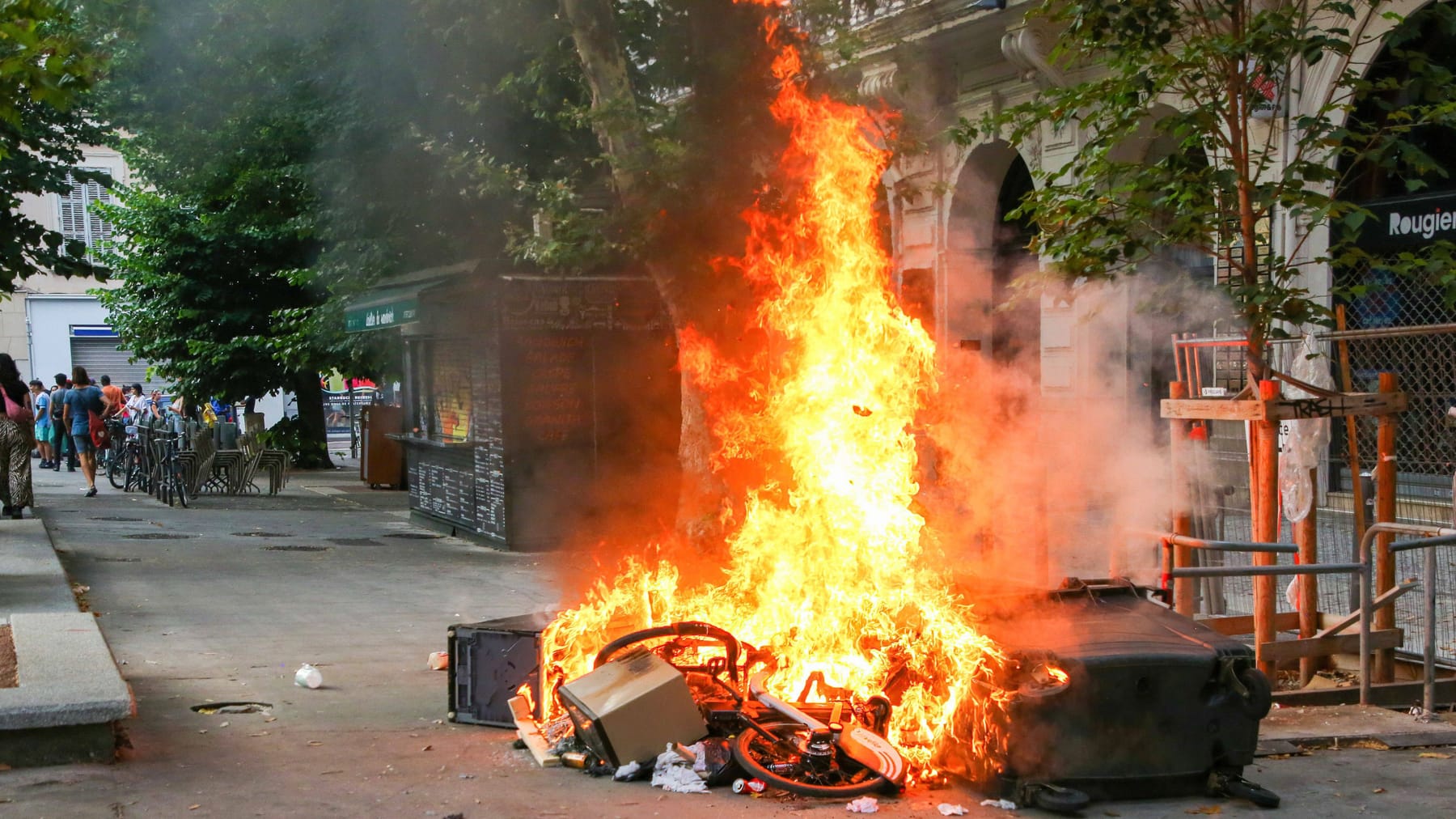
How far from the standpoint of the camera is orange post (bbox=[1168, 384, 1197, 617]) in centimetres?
731

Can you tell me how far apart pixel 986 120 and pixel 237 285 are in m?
19.7

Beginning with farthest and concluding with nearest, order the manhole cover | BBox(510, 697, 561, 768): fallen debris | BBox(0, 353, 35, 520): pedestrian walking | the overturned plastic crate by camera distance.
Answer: BBox(0, 353, 35, 520): pedestrian walking < the manhole cover < the overturned plastic crate < BBox(510, 697, 561, 768): fallen debris

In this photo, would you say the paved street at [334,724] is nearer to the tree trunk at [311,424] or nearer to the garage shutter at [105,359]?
the tree trunk at [311,424]

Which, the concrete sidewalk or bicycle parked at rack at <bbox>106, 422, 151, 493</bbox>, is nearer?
the concrete sidewalk

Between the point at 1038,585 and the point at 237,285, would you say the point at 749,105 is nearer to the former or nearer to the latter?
the point at 1038,585

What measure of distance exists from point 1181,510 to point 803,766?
3.06 meters

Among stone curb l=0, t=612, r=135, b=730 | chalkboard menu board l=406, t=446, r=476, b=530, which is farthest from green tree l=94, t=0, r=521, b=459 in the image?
stone curb l=0, t=612, r=135, b=730

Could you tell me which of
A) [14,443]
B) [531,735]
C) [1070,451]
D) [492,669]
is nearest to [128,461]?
[14,443]

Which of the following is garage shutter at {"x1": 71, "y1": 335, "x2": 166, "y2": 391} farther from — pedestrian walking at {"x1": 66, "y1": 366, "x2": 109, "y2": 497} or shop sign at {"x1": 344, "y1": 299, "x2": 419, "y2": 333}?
shop sign at {"x1": 344, "y1": 299, "x2": 419, "y2": 333}

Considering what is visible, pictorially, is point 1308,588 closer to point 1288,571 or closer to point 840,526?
point 1288,571

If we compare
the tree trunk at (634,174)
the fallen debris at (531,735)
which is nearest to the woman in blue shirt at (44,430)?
the tree trunk at (634,174)

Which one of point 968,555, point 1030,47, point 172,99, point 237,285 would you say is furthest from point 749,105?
point 237,285

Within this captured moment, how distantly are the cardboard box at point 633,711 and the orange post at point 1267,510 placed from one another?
3.02 m

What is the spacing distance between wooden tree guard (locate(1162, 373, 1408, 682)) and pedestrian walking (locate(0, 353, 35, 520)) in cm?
1139
